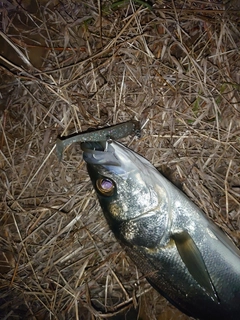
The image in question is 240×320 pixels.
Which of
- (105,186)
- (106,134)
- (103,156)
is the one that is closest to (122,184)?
(105,186)

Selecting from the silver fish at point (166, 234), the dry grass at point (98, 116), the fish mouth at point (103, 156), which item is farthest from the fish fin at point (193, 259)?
the fish mouth at point (103, 156)

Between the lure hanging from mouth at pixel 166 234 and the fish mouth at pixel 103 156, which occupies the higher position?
the fish mouth at pixel 103 156

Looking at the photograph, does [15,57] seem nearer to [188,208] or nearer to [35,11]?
[35,11]

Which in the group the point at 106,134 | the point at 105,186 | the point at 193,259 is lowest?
the point at 193,259

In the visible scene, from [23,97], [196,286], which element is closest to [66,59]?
[23,97]

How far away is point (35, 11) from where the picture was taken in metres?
2.42

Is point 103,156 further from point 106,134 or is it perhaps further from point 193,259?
point 193,259

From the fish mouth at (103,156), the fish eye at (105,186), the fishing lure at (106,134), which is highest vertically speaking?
the fish mouth at (103,156)

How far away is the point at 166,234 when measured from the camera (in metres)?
2.02

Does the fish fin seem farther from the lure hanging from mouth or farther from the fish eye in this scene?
the fish eye

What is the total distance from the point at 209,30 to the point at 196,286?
1714 mm

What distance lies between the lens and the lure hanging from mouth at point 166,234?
187 cm

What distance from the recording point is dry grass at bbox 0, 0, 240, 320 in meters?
2.21

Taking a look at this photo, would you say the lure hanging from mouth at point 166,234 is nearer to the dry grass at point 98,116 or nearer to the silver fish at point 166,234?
the silver fish at point 166,234
